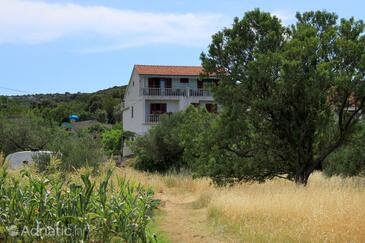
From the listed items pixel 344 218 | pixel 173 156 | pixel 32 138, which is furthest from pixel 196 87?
pixel 344 218

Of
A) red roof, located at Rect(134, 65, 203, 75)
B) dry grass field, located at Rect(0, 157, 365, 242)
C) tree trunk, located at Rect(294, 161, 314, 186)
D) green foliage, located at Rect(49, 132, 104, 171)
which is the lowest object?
dry grass field, located at Rect(0, 157, 365, 242)

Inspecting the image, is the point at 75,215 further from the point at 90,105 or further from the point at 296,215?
the point at 90,105

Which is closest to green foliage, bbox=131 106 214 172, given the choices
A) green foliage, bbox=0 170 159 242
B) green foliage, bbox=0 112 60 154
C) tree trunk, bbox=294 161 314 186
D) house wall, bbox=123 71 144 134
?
green foliage, bbox=0 112 60 154

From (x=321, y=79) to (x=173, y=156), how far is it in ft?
61.8

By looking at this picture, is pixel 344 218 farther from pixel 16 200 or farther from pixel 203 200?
pixel 203 200

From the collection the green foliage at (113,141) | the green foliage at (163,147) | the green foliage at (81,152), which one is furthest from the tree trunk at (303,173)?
the green foliage at (113,141)

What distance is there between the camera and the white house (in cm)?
4947

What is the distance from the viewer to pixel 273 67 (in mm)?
14453

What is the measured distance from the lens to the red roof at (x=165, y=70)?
50.1m

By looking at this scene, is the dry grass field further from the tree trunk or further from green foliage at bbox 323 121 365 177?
green foliage at bbox 323 121 365 177

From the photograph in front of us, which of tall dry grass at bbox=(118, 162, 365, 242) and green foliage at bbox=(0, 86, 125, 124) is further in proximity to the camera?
green foliage at bbox=(0, 86, 125, 124)

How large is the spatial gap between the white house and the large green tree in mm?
33155

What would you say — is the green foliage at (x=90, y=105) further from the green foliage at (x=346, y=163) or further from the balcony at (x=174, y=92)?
the green foliage at (x=346, y=163)

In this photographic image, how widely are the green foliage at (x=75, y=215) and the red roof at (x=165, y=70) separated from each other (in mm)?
42767
